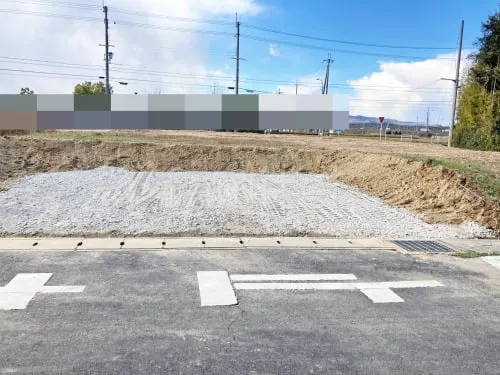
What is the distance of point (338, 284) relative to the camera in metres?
4.66

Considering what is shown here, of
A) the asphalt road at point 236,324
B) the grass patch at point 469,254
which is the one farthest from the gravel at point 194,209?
the asphalt road at point 236,324

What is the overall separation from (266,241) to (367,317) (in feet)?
8.49

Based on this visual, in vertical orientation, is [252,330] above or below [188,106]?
below

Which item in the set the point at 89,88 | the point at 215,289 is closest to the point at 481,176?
the point at 215,289

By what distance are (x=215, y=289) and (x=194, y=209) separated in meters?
3.61

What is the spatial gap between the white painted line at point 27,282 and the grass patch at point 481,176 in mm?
8364

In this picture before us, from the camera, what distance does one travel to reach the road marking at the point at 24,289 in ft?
12.5

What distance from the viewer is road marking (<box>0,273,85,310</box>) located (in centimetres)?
380

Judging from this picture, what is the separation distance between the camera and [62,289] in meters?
4.17

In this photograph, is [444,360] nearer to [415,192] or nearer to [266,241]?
[266,241]

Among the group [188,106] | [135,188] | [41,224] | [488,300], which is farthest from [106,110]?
[488,300]

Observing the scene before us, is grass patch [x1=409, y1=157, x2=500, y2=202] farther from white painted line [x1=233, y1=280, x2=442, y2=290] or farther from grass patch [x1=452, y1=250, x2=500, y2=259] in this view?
white painted line [x1=233, y1=280, x2=442, y2=290]

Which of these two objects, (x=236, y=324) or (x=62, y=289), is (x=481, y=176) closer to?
(x=236, y=324)

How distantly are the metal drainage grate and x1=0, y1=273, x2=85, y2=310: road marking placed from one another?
4.67m
